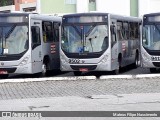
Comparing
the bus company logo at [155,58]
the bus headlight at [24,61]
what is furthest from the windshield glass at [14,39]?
the bus company logo at [155,58]

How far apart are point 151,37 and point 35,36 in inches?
217

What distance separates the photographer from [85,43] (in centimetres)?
2123

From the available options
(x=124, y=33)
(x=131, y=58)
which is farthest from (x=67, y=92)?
(x=131, y=58)

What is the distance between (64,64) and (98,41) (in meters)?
1.95

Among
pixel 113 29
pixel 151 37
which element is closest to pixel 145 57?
pixel 151 37

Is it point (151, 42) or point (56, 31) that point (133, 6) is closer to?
point (56, 31)

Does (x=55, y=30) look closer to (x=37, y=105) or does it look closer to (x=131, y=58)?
(x=131, y=58)

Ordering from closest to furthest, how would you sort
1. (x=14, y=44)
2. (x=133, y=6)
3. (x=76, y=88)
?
(x=76, y=88), (x=14, y=44), (x=133, y=6)

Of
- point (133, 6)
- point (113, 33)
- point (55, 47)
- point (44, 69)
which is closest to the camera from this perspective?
point (113, 33)

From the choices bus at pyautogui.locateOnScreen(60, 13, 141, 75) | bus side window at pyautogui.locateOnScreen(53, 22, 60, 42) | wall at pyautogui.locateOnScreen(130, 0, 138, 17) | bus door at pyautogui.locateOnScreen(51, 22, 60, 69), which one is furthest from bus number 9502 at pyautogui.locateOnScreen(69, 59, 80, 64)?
wall at pyautogui.locateOnScreen(130, 0, 138, 17)

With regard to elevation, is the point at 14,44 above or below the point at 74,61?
above

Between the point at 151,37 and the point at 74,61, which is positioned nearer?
the point at 74,61

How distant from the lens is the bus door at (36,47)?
21.0 meters

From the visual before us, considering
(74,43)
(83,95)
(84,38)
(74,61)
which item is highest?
(84,38)
